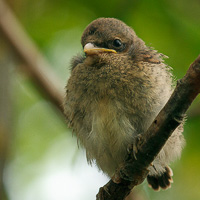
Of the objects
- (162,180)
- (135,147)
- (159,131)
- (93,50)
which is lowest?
(162,180)

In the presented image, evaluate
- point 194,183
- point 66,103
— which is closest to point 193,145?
point 194,183

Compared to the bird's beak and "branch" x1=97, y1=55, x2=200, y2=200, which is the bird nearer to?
the bird's beak

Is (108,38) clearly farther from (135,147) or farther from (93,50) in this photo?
(135,147)

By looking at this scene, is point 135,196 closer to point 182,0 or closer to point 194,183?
point 194,183

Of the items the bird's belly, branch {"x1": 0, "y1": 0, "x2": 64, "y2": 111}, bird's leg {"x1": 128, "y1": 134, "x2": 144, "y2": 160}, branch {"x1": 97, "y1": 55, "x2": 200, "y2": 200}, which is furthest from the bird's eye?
branch {"x1": 97, "y1": 55, "x2": 200, "y2": 200}

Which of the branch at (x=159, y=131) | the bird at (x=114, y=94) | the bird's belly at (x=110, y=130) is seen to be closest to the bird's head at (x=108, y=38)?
the bird at (x=114, y=94)

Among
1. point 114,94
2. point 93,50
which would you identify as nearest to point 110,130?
point 114,94
